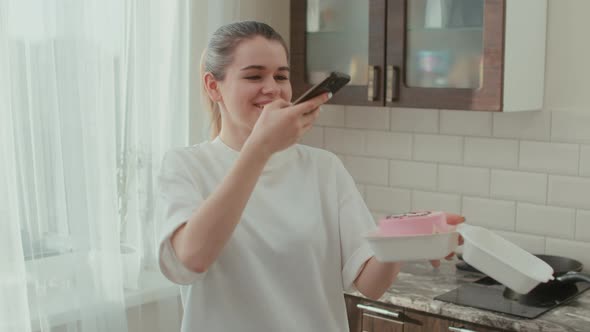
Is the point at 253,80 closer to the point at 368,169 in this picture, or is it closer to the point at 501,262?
the point at 501,262

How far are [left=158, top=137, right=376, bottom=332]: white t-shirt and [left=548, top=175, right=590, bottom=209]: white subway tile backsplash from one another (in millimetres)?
1336

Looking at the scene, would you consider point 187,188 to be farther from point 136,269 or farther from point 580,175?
point 580,175

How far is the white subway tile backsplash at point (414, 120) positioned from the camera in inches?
132

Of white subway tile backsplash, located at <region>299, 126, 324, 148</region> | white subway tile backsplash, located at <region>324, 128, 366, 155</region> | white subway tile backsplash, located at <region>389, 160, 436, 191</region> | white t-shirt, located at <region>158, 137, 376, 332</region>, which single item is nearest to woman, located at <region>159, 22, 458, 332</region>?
white t-shirt, located at <region>158, 137, 376, 332</region>

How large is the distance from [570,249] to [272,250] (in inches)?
62.6

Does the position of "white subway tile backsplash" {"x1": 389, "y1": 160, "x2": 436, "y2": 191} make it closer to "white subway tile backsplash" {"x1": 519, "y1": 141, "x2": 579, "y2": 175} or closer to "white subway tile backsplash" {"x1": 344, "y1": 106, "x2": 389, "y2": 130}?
"white subway tile backsplash" {"x1": 344, "y1": 106, "x2": 389, "y2": 130}

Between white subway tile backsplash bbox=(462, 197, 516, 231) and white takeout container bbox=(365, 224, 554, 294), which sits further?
white subway tile backsplash bbox=(462, 197, 516, 231)

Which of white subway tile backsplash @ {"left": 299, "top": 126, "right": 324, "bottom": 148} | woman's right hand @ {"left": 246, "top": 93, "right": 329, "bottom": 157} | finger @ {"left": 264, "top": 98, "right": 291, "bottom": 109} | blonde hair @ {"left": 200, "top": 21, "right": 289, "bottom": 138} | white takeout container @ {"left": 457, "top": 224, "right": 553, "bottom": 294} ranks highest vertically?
blonde hair @ {"left": 200, "top": 21, "right": 289, "bottom": 138}

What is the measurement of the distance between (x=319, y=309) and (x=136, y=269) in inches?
52.1

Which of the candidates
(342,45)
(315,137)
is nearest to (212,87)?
(342,45)

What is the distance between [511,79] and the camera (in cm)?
287

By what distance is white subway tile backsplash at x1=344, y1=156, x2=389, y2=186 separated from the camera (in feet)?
11.5

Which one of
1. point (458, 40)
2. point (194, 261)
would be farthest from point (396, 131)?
point (194, 261)

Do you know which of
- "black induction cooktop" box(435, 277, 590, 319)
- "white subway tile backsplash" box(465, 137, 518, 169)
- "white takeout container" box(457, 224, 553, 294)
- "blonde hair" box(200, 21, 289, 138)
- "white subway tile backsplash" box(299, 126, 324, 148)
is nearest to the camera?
"white takeout container" box(457, 224, 553, 294)
